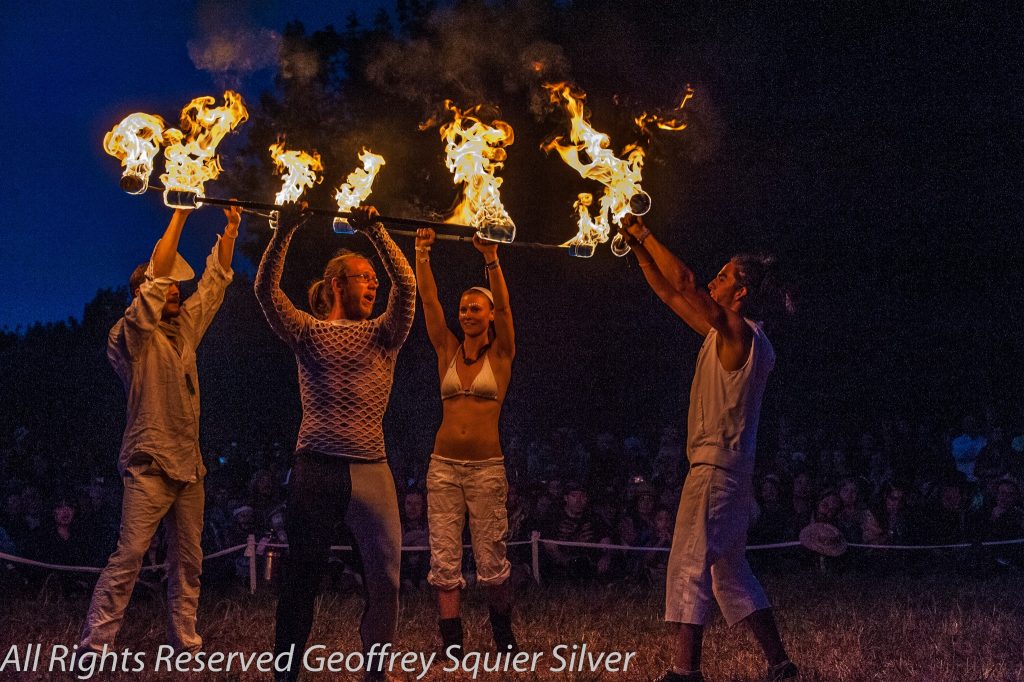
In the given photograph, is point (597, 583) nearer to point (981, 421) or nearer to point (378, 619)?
point (378, 619)

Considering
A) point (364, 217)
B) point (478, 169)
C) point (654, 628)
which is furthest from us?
point (654, 628)

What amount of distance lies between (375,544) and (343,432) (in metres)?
0.59

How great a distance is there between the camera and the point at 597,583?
8875mm

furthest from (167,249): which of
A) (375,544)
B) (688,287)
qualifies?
(688,287)

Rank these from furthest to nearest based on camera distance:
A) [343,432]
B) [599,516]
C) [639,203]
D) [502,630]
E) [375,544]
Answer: [599,516]
[502,630]
[639,203]
[343,432]
[375,544]

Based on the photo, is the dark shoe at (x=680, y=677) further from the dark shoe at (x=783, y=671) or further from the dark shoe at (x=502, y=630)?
the dark shoe at (x=502, y=630)

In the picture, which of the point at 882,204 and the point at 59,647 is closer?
the point at 59,647

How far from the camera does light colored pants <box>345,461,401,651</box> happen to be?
4555 millimetres

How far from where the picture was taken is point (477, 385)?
587 centimetres

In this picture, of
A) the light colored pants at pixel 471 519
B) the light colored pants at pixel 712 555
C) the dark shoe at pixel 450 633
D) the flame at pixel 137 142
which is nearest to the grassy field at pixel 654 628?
the dark shoe at pixel 450 633

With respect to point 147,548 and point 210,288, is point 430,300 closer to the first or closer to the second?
point 210,288

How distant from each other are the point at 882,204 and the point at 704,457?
11.4m

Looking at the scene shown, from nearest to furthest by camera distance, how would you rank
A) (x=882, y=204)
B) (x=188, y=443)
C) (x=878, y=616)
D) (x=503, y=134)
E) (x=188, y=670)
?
(x=188, y=670), (x=188, y=443), (x=503, y=134), (x=878, y=616), (x=882, y=204)

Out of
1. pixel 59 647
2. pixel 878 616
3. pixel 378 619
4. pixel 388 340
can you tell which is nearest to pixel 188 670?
pixel 59 647
